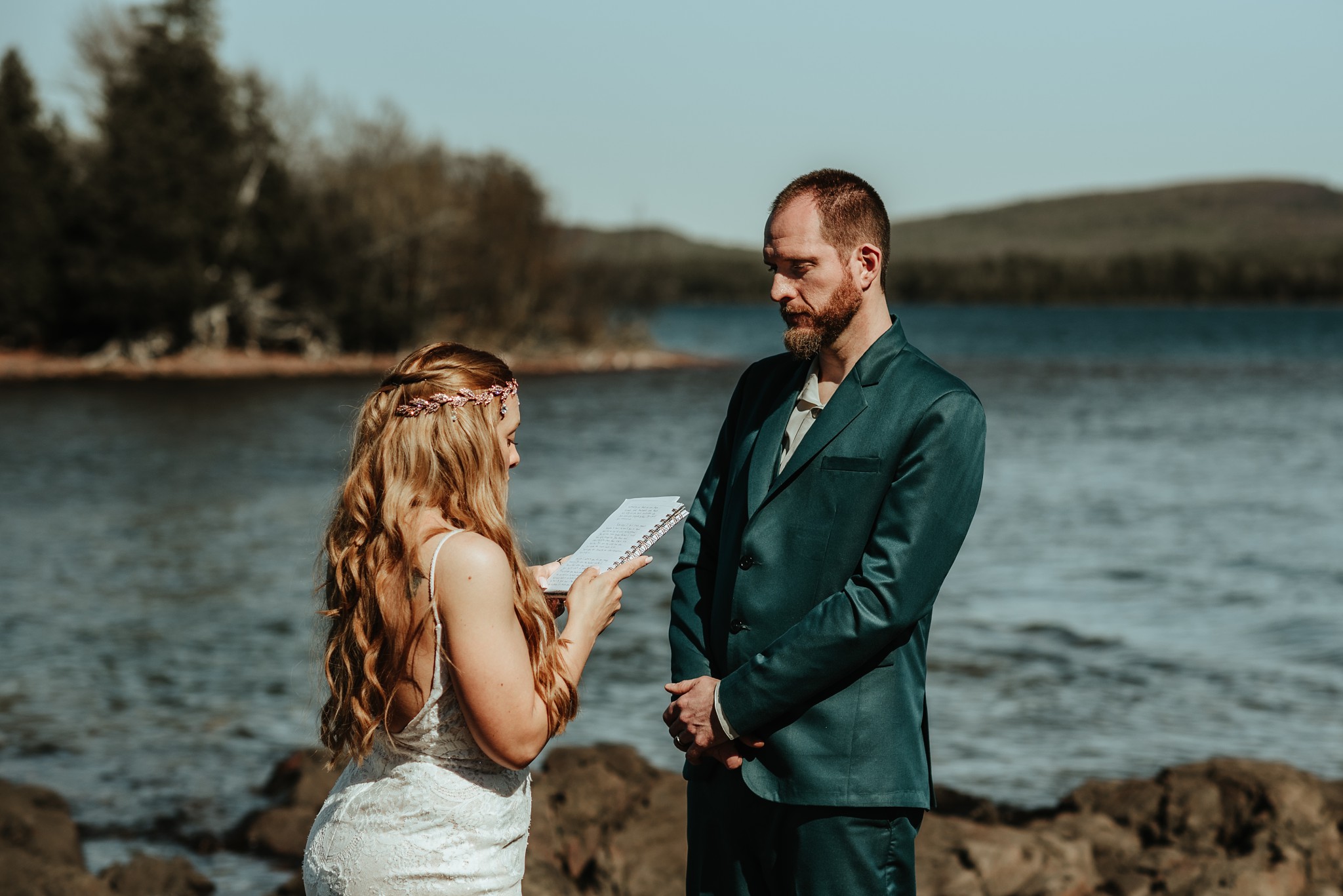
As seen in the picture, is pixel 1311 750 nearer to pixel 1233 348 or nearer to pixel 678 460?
pixel 678 460

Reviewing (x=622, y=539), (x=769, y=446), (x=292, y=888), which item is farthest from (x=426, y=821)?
(x=292, y=888)

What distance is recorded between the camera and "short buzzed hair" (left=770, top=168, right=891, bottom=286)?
331 centimetres

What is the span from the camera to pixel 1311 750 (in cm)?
798

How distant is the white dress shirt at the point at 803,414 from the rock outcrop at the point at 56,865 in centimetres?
368

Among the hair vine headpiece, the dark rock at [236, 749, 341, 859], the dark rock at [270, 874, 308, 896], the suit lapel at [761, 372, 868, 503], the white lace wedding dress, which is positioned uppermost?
the hair vine headpiece

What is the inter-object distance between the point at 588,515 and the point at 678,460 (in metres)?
6.23

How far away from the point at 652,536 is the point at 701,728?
496mm

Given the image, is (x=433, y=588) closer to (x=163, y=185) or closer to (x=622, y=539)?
(x=622, y=539)

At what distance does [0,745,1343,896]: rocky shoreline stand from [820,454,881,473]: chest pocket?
2.59 meters

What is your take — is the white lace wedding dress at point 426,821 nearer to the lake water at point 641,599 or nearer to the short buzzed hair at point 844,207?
the lake water at point 641,599

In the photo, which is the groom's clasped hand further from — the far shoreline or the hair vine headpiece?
the far shoreline


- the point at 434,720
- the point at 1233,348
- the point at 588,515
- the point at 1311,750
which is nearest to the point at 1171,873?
the point at 1311,750

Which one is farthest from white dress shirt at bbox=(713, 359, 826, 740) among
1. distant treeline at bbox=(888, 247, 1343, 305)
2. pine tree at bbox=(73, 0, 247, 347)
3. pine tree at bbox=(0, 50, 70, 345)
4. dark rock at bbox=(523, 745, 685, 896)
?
distant treeline at bbox=(888, 247, 1343, 305)

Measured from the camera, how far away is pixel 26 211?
42.3 meters
